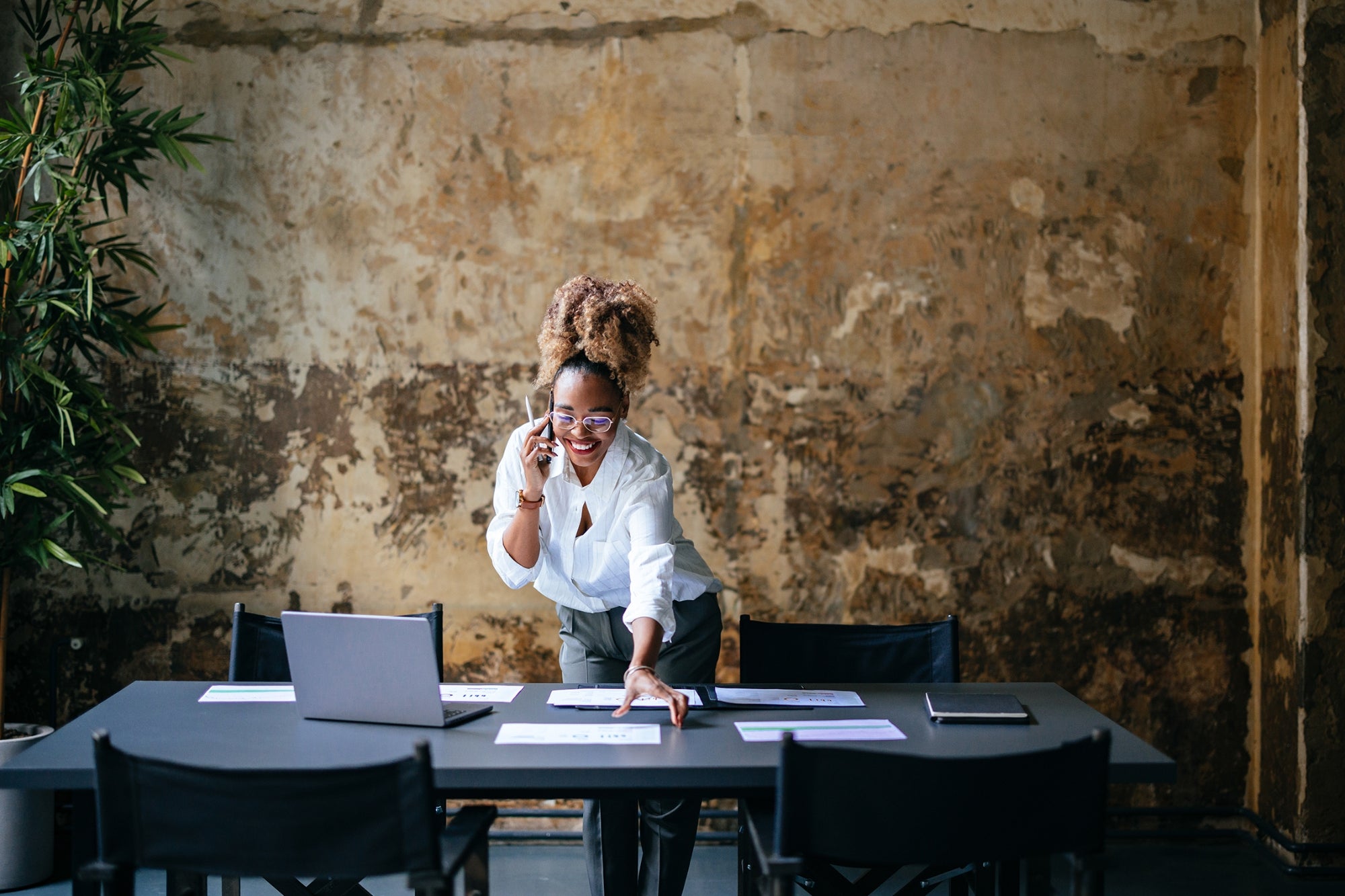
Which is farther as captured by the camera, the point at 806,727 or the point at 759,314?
the point at 759,314

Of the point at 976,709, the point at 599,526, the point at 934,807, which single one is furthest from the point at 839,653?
the point at 934,807

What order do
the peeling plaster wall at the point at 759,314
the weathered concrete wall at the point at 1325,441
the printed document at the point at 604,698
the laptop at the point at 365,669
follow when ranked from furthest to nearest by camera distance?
the peeling plaster wall at the point at 759,314 → the weathered concrete wall at the point at 1325,441 → the printed document at the point at 604,698 → the laptop at the point at 365,669

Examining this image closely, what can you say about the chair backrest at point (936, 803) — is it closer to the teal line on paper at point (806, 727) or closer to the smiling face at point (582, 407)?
the teal line on paper at point (806, 727)

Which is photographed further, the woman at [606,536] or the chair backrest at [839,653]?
the chair backrest at [839,653]

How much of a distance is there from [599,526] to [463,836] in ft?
3.52

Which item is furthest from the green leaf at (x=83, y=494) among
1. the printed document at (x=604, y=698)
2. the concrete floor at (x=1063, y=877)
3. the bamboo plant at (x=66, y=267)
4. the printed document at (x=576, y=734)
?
the printed document at (x=576, y=734)

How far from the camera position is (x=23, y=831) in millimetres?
3803

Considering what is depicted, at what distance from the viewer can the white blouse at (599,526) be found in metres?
2.96

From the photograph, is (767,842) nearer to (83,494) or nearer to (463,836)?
(463,836)

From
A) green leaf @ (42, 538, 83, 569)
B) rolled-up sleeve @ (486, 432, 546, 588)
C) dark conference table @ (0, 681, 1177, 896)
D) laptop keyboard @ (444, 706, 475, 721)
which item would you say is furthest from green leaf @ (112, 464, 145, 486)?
laptop keyboard @ (444, 706, 475, 721)

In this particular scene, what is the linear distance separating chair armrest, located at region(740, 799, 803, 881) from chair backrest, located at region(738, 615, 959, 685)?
2.37ft

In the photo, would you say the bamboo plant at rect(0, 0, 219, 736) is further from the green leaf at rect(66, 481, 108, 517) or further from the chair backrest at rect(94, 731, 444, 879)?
the chair backrest at rect(94, 731, 444, 879)

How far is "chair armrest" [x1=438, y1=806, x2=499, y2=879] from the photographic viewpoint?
1964 millimetres

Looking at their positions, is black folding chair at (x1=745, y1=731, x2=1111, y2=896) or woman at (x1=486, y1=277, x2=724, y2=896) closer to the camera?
black folding chair at (x1=745, y1=731, x2=1111, y2=896)
